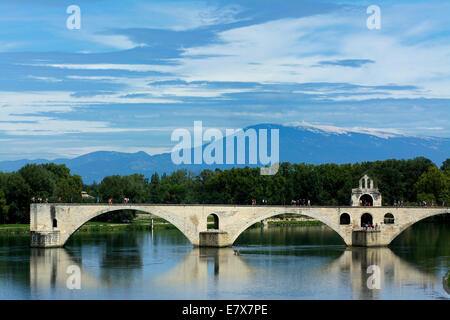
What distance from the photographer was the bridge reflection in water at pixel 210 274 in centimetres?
4038

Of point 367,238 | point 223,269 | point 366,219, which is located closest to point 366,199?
point 366,219

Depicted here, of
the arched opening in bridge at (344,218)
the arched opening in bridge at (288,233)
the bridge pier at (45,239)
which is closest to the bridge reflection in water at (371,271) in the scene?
the arched opening in bridge at (288,233)

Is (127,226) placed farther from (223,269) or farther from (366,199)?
(223,269)

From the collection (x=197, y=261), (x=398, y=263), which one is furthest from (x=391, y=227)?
(x=197, y=261)

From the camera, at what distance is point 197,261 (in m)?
51.0

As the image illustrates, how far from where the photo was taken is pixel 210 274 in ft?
148

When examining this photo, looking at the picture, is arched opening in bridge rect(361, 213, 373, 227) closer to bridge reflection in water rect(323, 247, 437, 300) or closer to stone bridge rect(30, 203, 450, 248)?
stone bridge rect(30, 203, 450, 248)

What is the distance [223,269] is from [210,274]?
2219mm

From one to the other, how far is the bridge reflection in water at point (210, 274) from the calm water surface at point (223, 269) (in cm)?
6

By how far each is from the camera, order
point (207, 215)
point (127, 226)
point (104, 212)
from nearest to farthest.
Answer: point (104, 212), point (207, 215), point (127, 226)

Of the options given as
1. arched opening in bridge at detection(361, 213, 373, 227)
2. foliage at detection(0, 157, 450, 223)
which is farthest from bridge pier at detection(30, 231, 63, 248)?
foliage at detection(0, 157, 450, 223)

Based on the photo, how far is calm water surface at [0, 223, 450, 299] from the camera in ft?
127

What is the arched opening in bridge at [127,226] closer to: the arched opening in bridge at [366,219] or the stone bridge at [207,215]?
the stone bridge at [207,215]
